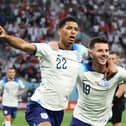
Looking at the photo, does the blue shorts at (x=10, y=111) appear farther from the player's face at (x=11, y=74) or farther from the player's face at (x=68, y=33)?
the player's face at (x=68, y=33)

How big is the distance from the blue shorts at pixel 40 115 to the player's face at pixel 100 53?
987 mm

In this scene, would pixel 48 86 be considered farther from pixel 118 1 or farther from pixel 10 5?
pixel 118 1

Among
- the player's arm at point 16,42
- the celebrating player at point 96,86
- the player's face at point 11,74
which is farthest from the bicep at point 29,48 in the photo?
the player's face at point 11,74

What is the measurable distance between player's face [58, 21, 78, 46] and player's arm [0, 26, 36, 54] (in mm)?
630

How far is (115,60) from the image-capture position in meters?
11.6

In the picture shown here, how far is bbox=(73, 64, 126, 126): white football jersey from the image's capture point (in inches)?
314

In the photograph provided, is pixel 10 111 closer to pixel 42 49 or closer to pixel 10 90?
pixel 10 90

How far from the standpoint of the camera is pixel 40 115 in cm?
804

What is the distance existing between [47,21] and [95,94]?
2470 centimetres

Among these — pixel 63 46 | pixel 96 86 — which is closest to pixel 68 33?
pixel 63 46

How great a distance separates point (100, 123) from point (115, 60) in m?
3.71

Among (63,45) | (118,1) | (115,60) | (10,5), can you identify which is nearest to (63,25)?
(63,45)

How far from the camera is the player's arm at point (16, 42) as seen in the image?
6.83 m

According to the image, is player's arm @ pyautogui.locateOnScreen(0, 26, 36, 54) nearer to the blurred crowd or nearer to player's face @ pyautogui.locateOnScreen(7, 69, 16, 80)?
player's face @ pyautogui.locateOnScreen(7, 69, 16, 80)
